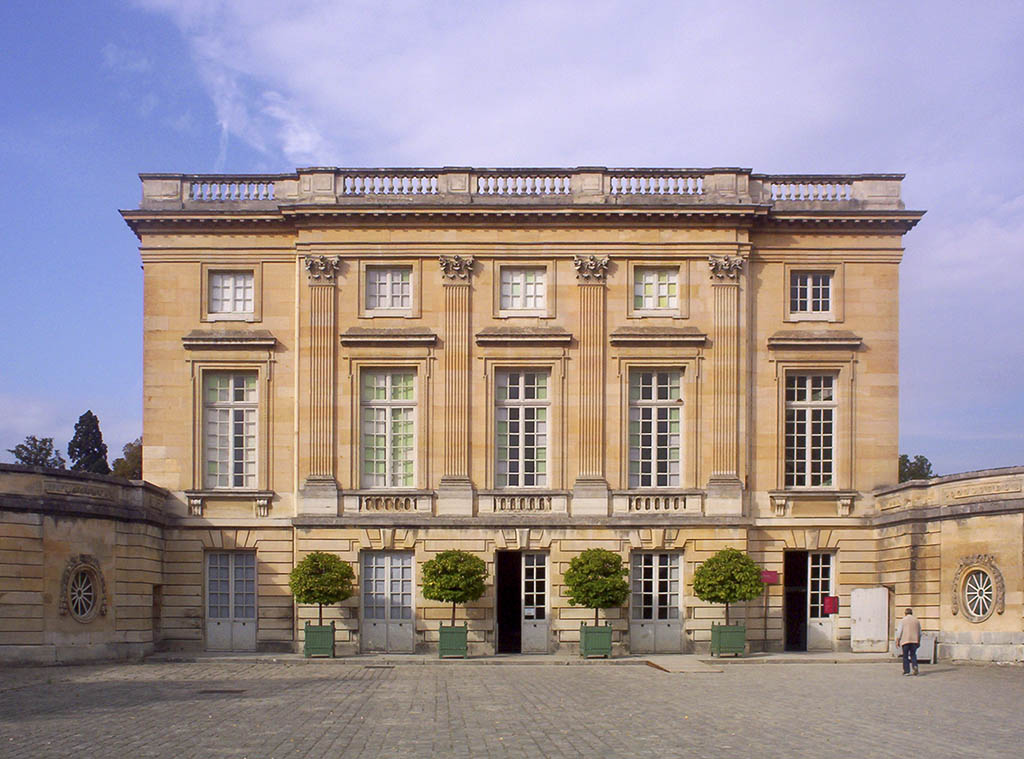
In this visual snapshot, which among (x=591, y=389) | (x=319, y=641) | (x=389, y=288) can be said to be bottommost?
(x=319, y=641)

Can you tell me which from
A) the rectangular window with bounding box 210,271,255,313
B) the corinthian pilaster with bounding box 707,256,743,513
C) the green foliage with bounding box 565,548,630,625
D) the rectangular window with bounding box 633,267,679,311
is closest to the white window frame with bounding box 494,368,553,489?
the green foliage with bounding box 565,548,630,625

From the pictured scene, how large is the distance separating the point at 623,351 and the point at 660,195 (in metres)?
4.51

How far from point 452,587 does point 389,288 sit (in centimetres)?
853

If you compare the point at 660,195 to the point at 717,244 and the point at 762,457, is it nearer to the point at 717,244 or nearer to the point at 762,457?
the point at 717,244

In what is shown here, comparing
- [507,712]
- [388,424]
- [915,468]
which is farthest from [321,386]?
[915,468]

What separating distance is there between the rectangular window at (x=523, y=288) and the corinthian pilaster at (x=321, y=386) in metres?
4.65

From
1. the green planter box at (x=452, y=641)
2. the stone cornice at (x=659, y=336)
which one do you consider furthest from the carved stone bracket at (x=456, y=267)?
the green planter box at (x=452, y=641)

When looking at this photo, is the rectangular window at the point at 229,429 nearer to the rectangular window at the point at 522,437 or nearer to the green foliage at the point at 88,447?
the rectangular window at the point at 522,437

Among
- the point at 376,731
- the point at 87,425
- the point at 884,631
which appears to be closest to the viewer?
the point at 376,731

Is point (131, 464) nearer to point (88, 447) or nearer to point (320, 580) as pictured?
point (88, 447)

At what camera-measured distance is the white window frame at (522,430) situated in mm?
31875

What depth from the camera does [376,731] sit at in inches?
633

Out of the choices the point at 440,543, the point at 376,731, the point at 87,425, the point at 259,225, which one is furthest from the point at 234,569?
the point at 87,425

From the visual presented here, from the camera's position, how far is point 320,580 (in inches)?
1161
